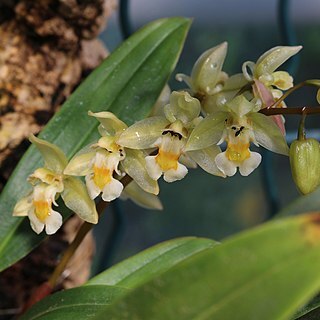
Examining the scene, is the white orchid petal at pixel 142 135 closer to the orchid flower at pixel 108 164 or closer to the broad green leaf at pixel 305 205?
the orchid flower at pixel 108 164

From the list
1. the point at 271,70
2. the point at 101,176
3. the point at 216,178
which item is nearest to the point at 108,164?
the point at 101,176

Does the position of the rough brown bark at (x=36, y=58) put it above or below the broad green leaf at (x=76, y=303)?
above

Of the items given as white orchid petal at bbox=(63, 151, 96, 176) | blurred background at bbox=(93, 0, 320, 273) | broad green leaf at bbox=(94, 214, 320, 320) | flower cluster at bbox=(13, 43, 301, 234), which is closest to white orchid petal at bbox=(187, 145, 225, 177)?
flower cluster at bbox=(13, 43, 301, 234)

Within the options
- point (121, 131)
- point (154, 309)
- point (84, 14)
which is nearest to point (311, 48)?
point (84, 14)

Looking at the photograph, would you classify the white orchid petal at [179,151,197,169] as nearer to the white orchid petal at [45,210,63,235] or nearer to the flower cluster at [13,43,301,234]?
the flower cluster at [13,43,301,234]

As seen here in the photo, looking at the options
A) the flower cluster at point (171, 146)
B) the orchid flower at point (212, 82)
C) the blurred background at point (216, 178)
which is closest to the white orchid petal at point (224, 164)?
the flower cluster at point (171, 146)

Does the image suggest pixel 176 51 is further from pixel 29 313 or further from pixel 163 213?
pixel 163 213

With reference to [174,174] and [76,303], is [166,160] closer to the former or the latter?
[174,174]

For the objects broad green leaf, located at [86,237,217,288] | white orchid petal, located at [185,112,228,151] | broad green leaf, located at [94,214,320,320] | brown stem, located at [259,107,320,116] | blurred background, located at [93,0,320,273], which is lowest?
blurred background, located at [93,0,320,273]
